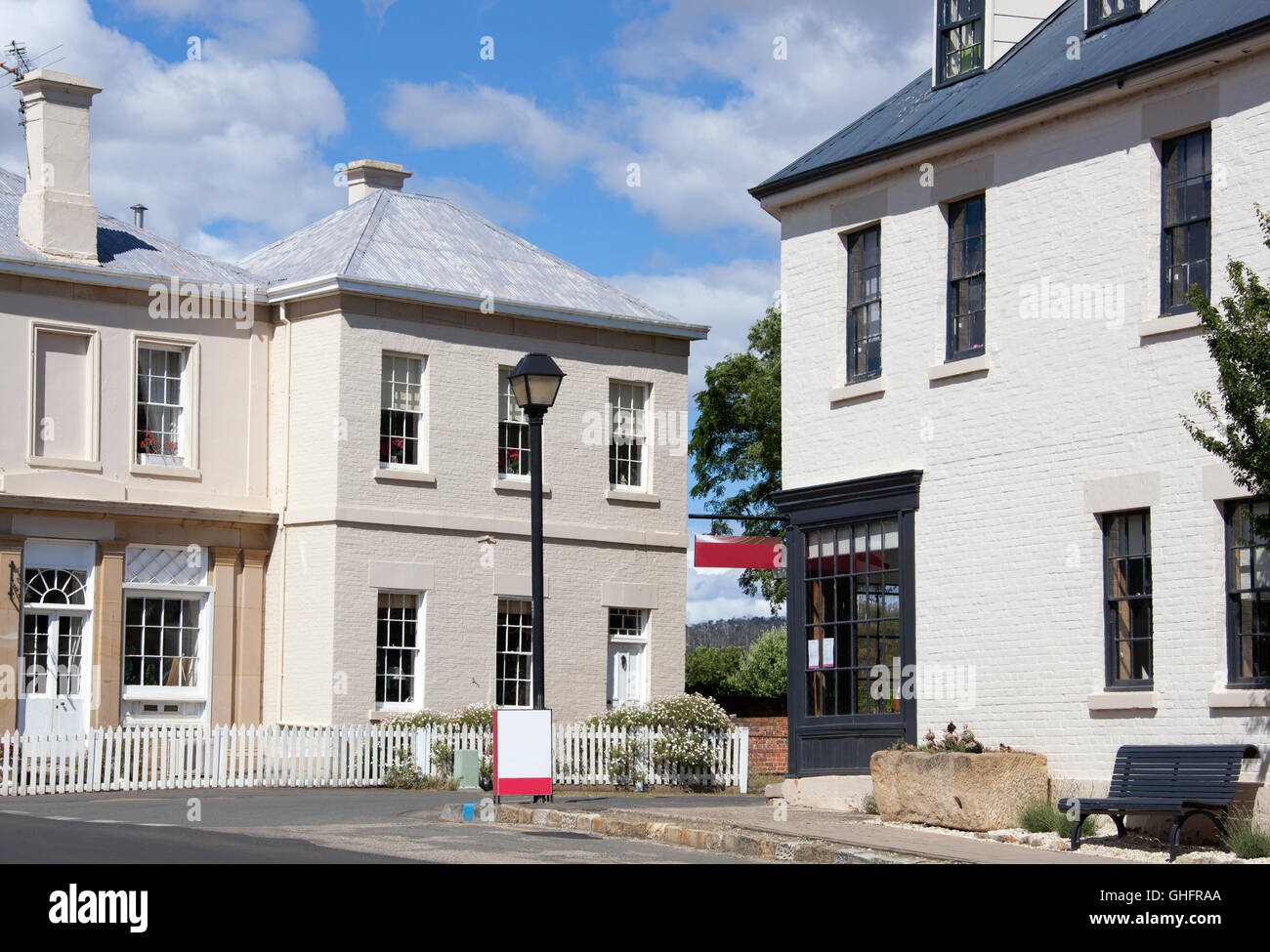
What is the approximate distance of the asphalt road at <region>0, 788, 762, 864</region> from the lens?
43.9 ft

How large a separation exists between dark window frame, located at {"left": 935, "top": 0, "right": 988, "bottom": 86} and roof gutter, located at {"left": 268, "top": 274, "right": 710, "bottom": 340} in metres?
10.1

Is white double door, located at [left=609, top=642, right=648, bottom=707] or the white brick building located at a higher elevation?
the white brick building

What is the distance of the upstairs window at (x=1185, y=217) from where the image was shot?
16328 millimetres

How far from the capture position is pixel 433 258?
3030 cm

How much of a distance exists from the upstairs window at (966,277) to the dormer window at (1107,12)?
6.93 feet

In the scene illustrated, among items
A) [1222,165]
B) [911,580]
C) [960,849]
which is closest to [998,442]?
[911,580]

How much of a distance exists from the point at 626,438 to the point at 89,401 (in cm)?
886

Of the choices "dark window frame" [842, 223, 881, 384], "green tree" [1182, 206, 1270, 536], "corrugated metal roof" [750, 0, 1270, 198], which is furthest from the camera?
"dark window frame" [842, 223, 881, 384]

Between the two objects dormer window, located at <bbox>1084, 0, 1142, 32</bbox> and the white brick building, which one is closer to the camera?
the white brick building

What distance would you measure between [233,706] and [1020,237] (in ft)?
49.7

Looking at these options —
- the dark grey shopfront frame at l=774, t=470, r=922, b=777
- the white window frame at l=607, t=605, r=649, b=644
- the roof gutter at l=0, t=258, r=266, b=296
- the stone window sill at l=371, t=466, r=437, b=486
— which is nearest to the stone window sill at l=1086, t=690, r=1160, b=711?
the dark grey shopfront frame at l=774, t=470, r=922, b=777

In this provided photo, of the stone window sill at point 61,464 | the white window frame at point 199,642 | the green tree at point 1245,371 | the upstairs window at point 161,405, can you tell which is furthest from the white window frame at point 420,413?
the green tree at point 1245,371

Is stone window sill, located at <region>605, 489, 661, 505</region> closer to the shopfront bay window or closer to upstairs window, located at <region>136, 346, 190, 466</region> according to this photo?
upstairs window, located at <region>136, 346, 190, 466</region>
